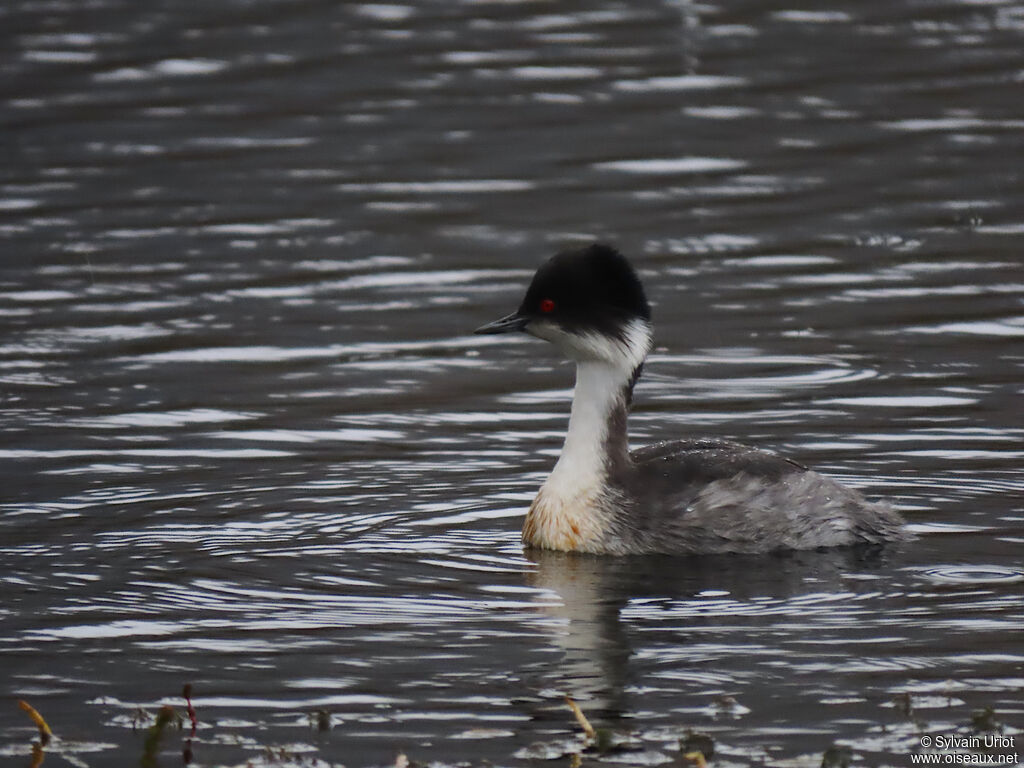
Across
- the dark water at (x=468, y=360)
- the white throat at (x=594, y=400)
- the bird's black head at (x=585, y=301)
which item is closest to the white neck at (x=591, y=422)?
the white throat at (x=594, y=400)

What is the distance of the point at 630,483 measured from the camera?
1024cm

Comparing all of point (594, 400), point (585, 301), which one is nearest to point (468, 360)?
point (594, 400)

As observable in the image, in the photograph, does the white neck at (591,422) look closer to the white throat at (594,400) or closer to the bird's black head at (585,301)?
the white throat at (594,400)

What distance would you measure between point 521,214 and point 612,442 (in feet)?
23.6

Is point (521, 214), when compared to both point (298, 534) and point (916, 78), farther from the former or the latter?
point (298, 534)

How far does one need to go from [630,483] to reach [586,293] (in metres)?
0.93

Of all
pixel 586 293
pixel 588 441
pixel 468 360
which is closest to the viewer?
pixel 586 293

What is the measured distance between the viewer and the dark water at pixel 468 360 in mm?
7941

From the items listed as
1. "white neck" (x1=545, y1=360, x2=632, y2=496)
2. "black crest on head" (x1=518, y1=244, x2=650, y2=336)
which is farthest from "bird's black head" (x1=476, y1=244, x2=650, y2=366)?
"white neck" (x1=545, y1=360, x2=632, y2=496)

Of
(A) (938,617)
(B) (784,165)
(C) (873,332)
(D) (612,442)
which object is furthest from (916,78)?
(A) (938,617)

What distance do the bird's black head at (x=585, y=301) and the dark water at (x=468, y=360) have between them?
1051 mm

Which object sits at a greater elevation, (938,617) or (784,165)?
(784,165)

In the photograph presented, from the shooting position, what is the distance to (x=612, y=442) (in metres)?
10.4

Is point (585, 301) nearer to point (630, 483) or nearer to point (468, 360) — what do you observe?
point (630, 483)
